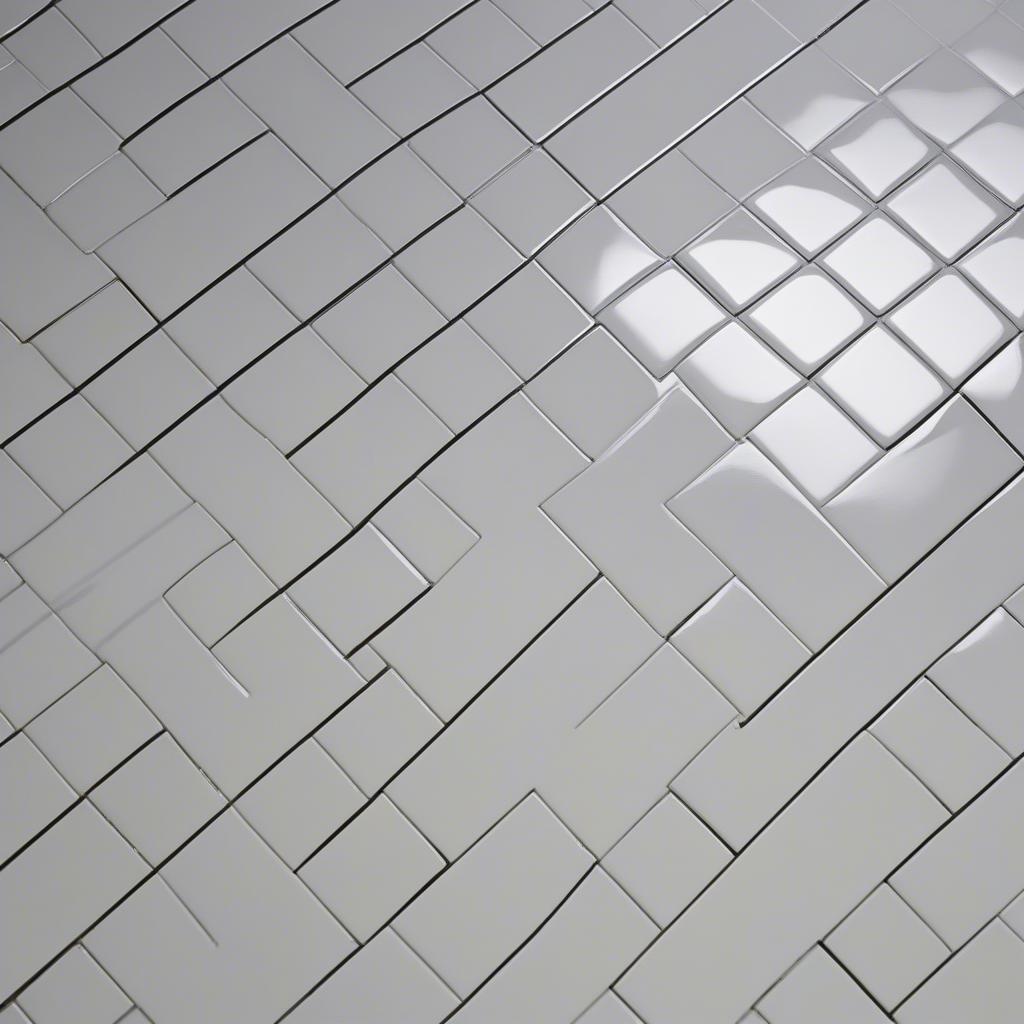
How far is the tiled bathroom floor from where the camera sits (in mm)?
889

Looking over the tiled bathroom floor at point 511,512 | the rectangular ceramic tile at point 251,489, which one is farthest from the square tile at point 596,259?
the rectangular ceramic tile at point 251,489

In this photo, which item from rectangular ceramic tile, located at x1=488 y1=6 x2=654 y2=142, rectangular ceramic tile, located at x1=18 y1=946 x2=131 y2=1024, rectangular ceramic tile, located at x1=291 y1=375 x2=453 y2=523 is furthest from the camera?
rectangular ceramic tile, located at x1=488 y1=6 x2=654 y2=142

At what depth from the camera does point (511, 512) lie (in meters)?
0.97

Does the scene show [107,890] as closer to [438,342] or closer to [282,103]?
[438,342]

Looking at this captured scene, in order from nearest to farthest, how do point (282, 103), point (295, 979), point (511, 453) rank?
point (295, 979) → point (511, 453) → point (282, 103)

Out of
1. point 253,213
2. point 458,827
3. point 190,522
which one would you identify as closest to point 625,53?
point 253,213

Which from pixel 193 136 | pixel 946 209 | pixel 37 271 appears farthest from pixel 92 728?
pixel 946 209

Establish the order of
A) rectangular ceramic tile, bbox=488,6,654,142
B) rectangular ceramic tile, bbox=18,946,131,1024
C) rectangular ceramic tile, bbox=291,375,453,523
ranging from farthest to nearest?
rectangular ceramic tile, bbox=488,6,654,142
rectangular ceramic tile, bbox=291,375,453,523
rectangular ceramic tile, bbox=18,946,131,1024

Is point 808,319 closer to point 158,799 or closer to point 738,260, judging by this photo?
point 738,260

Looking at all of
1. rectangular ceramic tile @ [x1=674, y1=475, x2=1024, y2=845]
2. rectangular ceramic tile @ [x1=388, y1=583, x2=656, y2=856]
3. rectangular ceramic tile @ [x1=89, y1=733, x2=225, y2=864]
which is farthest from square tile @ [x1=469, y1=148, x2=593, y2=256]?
rectangular ceramic tile @ [x1=89, y1=733, x2=225, y2=864]

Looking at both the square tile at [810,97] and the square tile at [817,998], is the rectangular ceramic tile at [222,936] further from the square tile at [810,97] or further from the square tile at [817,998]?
the square tile at [810,97]

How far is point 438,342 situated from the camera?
1015 mm

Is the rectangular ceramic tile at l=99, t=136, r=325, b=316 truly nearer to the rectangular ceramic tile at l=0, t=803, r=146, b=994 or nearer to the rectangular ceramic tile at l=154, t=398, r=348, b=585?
the rectangular ceramic tile at l=154, t=398, r=348, b=585

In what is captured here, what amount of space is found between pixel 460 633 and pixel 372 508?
0.46 feet
